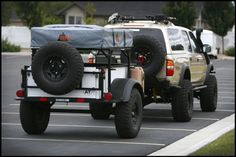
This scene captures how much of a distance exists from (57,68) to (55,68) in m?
0.03

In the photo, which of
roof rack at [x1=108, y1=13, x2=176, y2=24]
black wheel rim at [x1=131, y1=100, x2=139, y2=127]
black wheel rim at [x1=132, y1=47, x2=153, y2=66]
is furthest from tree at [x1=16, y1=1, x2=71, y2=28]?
black wheel rim at [x1=131, y1=100, x2=139, y2=127]

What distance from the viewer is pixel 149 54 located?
45.5 feet

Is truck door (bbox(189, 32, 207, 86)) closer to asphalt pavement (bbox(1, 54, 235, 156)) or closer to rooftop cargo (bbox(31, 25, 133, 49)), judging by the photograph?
asphalt pavement (bbox(1, 54, 235, 156))

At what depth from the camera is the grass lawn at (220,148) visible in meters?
9.43

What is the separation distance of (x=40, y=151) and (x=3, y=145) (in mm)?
763

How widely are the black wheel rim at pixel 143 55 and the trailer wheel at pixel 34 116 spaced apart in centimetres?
247

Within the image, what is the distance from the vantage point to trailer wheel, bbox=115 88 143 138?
11555 mm

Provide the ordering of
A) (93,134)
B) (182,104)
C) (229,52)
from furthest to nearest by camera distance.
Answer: (229,52), (182,104), (93,134)

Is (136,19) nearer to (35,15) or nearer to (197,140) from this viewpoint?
(197,140)

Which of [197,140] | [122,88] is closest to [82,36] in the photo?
[122,88]

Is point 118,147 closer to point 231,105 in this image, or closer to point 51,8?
point 231,105

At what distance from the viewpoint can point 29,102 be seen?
1205cm

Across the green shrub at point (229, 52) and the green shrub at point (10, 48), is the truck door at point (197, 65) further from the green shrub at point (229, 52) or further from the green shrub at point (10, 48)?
the green shrub at point (229, 52)

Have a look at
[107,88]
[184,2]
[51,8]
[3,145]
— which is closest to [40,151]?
[3,145]
